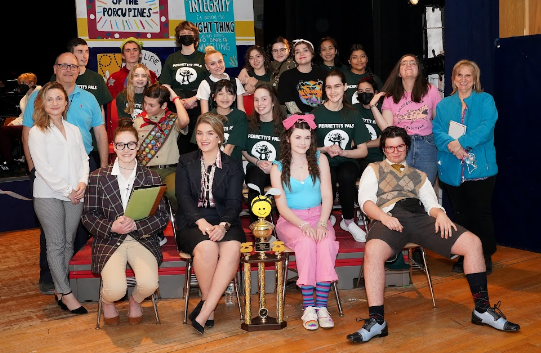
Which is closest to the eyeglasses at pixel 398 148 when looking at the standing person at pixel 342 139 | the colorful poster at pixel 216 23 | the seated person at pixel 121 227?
the standing person at pixel 342 139

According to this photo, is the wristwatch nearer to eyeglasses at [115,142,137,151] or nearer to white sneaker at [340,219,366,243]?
eyeglasses at [115,142,137,151]

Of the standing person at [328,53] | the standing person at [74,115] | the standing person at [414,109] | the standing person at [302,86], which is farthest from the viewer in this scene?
the standing person at [328,53]

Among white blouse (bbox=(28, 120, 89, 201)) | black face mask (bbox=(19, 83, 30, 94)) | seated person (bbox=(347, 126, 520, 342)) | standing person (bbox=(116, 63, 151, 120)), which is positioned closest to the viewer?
seated person (bbox=(347, 126, 520, 342))

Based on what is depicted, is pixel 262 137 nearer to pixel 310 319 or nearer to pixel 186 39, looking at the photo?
pixel 186 39

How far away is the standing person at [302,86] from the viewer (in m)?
5.54

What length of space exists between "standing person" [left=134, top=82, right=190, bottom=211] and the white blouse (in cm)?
61

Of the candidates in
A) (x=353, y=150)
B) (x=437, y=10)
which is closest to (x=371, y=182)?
(x=353, y=150)

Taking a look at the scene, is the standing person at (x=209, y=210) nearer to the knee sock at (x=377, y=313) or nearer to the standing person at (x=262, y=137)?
the standing person at (x=262, y=137)

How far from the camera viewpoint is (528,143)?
5.38 m

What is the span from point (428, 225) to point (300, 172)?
0.85m

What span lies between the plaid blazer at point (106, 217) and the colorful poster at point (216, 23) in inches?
144

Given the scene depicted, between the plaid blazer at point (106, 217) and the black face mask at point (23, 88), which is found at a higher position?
the black face mask at point (23, 88)

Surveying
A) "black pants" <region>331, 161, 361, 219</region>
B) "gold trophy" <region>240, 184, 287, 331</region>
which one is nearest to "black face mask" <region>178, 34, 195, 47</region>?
"black pants" <region>331, 161, 361, 219</region>

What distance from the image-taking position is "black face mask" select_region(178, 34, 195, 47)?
5.71 m
